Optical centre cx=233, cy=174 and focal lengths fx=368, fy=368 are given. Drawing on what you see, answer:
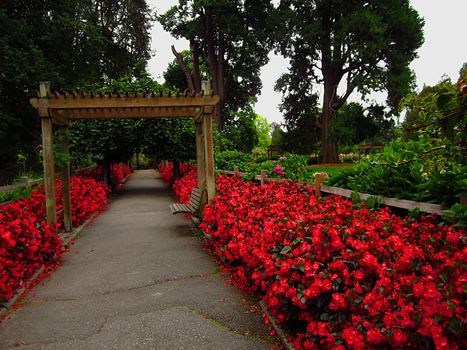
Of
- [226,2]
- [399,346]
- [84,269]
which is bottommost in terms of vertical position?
[84,269]

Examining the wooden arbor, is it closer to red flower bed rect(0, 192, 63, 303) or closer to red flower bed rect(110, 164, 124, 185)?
red flower bed rect(0, 192, 63, 303)

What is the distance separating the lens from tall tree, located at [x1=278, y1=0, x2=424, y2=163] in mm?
21000

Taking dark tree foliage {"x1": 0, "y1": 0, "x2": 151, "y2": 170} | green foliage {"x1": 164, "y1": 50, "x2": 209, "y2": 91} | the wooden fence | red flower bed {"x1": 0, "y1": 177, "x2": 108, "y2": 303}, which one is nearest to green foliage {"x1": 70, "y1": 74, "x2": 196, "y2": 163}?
dark tree foliage {"x1": 0, "y1": 0, "x2": 151, "y2": 170}

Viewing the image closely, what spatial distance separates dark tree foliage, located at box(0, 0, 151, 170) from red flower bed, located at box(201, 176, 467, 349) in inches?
581

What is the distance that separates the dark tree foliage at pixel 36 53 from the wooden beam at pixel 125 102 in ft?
32.6

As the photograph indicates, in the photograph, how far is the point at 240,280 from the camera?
4.66m

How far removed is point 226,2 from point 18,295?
20913 millimetres

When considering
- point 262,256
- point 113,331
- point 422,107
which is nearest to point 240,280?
point 262,256

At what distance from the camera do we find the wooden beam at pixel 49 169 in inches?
277

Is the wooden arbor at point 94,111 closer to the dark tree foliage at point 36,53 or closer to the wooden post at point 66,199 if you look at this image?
the wooden post at point 66,199

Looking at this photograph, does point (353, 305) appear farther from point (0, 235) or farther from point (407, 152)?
point (0, 235)

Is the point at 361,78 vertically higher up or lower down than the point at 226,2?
lower down

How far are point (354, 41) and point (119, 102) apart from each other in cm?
1849

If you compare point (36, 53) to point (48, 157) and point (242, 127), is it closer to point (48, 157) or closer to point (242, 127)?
point (48, 157)
